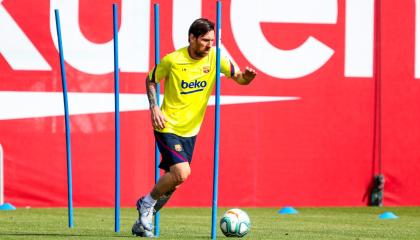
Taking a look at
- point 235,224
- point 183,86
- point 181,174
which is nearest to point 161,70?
point 183,86

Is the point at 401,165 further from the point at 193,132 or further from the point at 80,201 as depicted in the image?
the point at 193,132

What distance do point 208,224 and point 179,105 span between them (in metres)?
2.72

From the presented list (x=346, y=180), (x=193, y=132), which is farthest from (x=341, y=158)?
(x=193, y=132)

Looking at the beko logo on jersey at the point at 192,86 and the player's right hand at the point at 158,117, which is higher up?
the beko logo on jersey at the point at 192,86

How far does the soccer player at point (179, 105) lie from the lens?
7.54 metres

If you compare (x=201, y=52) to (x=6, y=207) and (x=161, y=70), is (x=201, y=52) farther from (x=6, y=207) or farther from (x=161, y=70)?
(x=6, y=207)

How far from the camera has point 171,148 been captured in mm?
7535

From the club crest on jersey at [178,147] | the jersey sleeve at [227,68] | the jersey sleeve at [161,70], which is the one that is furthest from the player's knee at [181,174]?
the jersey sleeve at [227,68]

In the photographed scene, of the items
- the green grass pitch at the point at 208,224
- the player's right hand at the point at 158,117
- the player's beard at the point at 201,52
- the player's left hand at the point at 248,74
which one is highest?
the player's beard at the point at 201,52

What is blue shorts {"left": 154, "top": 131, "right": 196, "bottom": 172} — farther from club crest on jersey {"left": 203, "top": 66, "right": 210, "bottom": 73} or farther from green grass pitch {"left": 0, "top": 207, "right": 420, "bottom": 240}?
green grass pitch {"left": 0, "top": 207, "right": 420, "bottom": 240}

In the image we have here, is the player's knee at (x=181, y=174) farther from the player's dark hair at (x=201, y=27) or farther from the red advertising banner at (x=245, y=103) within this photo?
the red advertising banner at (x=245, y=103)

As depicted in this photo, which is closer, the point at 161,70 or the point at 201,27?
the point at 201,27

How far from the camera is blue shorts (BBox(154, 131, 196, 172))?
7535 millimetres

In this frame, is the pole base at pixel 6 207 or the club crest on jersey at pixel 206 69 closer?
the club crest on jersey at pixel 206 69
